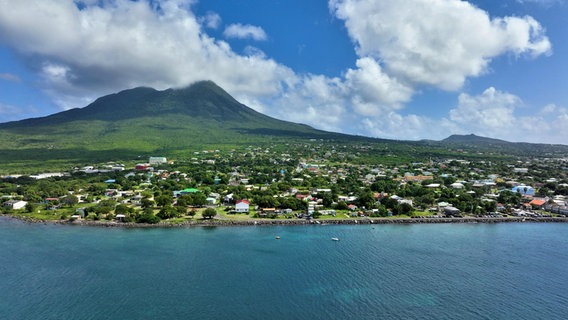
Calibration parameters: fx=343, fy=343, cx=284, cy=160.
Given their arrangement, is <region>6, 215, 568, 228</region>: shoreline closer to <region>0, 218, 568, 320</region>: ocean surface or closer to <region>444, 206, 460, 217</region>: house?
<region>0, 218, 568, 320</region>: ocean surface

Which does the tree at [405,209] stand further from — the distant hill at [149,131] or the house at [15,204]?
the distant hill at [149,131]

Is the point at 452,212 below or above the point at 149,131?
below

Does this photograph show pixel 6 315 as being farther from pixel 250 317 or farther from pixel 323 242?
pixel 323 242

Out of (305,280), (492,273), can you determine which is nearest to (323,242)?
(305,280)

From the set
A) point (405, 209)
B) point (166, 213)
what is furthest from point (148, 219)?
point (405, 209)

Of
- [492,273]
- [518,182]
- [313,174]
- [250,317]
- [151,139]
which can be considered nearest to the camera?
[250,317]

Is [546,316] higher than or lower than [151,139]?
lower

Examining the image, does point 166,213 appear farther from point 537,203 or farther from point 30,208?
point 537,203
